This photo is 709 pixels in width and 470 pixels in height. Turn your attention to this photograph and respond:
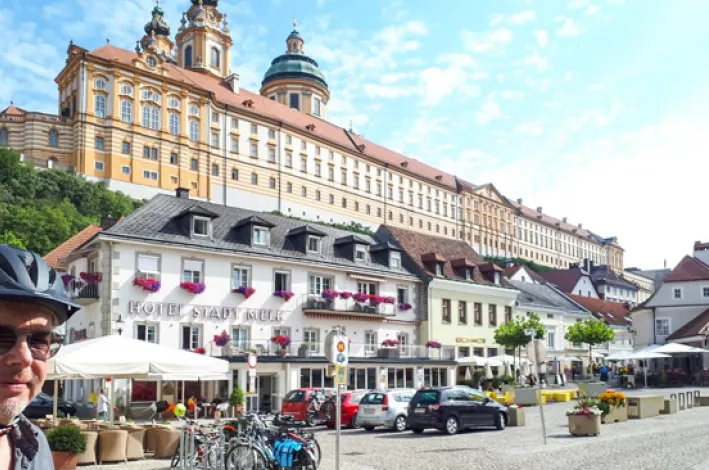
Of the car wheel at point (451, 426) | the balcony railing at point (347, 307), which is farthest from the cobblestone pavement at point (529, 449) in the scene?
the balcony railing at point (347, 307)

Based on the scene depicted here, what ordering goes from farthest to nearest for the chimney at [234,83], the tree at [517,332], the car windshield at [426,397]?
the chimney at [234,83]
the tree at [517,332]
the car windshield at [426,397]

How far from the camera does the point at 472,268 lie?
161 ft

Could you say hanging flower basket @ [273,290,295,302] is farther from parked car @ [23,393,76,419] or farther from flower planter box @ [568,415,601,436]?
flower planter box @ [568,415,601,436]

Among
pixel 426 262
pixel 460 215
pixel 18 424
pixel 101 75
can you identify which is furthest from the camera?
pixel 460 215

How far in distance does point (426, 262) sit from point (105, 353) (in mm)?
32107

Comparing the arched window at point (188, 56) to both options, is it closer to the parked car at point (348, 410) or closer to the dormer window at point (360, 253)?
the dormer window at point (360, 253)

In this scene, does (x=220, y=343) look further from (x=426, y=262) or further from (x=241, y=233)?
(x=426, y=262)

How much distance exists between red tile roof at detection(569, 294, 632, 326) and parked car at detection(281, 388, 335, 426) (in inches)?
1862

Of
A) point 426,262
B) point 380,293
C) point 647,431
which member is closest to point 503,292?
point 426,262

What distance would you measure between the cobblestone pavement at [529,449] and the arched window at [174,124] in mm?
70036

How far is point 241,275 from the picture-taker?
3656 cm

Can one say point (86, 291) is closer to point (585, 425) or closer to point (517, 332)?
point (585, 425)

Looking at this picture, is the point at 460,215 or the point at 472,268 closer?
the point at 472,268

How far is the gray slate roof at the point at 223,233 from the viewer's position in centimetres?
3366
